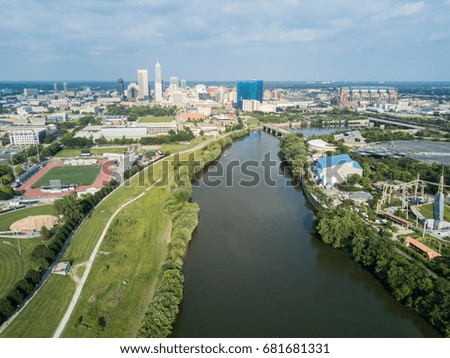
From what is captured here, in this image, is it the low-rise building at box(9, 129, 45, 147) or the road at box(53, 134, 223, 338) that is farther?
the low-rise building at box(9, 129, 45, 147)

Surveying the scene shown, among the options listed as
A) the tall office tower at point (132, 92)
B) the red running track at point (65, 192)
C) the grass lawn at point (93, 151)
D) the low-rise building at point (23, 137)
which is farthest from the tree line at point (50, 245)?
the tall office tower at point (132, 92)

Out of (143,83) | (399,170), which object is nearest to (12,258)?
(399,170)

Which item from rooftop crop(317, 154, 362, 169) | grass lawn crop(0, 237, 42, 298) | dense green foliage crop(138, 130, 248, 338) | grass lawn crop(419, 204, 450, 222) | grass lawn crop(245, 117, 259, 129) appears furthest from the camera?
grass lawn crop(245, 117, 259, 129)

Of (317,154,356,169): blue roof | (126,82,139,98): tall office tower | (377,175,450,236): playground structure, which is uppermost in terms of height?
(126,82,139,98): tall office tower

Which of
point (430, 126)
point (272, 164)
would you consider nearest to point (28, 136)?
point (272, 164)

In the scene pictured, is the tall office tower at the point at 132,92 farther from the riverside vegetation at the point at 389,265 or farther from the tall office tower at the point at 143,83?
the riverside vegetation at the point at 389,265

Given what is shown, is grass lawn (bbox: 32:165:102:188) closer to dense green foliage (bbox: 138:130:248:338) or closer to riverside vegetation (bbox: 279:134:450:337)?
dense green foliage (bbox: 138:130:248:338)

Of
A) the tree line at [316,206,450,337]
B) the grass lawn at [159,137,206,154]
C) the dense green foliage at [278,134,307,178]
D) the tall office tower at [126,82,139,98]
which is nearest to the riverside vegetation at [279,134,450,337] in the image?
the tree line at [316,206,450,337]

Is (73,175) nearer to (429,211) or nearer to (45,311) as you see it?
(45,311)
